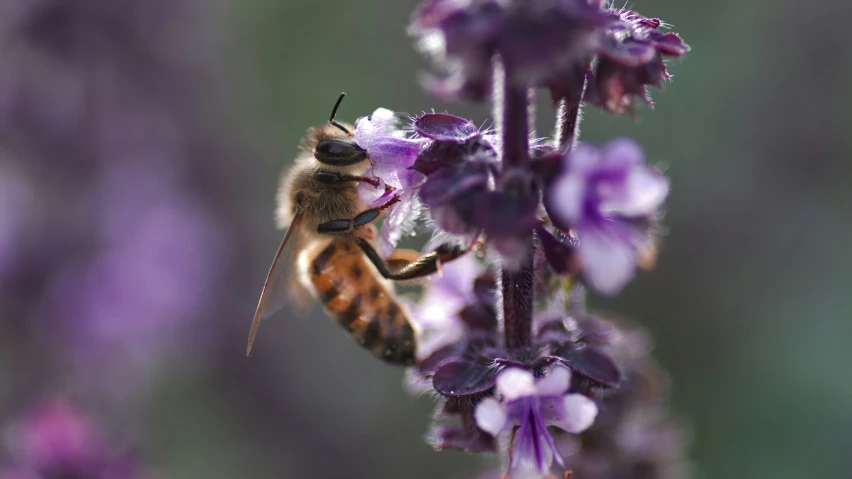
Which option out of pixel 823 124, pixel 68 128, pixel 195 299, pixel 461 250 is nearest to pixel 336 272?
pixel 461 250

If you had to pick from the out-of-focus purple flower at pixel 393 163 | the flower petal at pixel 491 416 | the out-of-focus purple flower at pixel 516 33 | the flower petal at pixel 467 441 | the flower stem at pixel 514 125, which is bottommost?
the flower petal at pixel 467 441

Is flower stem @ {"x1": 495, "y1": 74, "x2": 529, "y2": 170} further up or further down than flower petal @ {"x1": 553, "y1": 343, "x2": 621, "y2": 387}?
further up

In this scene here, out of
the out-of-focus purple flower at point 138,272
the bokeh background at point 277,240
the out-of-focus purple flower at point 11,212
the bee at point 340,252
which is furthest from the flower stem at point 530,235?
the out-of-focus purple flower at point 11,212

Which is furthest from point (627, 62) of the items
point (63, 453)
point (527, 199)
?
point (63, 453)

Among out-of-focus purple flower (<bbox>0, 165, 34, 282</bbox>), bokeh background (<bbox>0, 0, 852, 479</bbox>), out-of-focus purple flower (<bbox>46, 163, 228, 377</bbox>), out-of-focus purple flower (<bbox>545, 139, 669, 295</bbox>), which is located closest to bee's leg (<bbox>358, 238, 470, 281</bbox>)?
out-of-focus purple flower (<bbox>545, 139, 669, 295</bbox>)

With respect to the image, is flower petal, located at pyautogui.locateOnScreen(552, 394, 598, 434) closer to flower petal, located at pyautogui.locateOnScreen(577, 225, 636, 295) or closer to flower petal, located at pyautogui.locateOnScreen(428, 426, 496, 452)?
flower petal, located at pyautogui.locateOnScreen(428, 426, 496, 452)

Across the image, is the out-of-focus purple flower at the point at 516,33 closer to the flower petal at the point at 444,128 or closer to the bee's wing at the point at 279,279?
the flower petal at the point at 444,128

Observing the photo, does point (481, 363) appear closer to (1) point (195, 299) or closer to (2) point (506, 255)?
(2) point (506, 255)
